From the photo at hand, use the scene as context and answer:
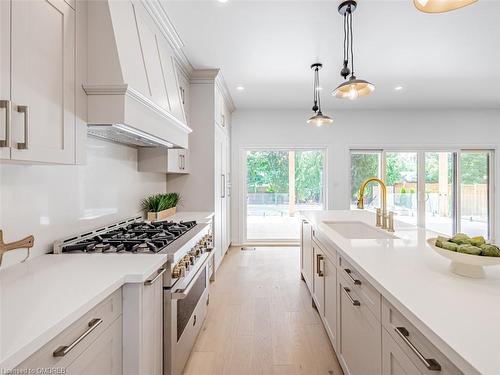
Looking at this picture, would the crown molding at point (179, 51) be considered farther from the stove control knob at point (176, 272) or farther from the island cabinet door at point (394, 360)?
the island cabinet door at point (394, 360)

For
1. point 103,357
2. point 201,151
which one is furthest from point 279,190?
point 103,357

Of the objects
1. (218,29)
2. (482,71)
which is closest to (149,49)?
(218,29)

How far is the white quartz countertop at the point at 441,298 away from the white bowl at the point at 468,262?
0.03 m

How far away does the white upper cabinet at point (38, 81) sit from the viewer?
1037 mm

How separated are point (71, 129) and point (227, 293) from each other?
243 cm

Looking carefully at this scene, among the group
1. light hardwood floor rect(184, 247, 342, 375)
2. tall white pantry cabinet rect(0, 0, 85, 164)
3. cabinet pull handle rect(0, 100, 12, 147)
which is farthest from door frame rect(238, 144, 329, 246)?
cabinet pull handle rect(0, 100, 12, 147)

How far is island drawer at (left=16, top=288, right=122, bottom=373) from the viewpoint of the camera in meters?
0.79

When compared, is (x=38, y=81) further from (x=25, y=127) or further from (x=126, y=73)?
(x=126, y=73)

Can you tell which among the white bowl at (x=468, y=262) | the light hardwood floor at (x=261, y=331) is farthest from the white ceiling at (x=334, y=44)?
the light hardwood floor at (x=261, y=331)

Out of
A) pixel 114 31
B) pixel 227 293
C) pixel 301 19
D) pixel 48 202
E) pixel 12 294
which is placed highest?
pixel 301 19

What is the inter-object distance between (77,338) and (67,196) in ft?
3.60

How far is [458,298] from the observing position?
941 millimetres

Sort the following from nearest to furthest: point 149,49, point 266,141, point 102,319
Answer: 1. point 102,319
2. point 149,49
3. point 266,141

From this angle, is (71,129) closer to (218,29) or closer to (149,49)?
(149,49)
